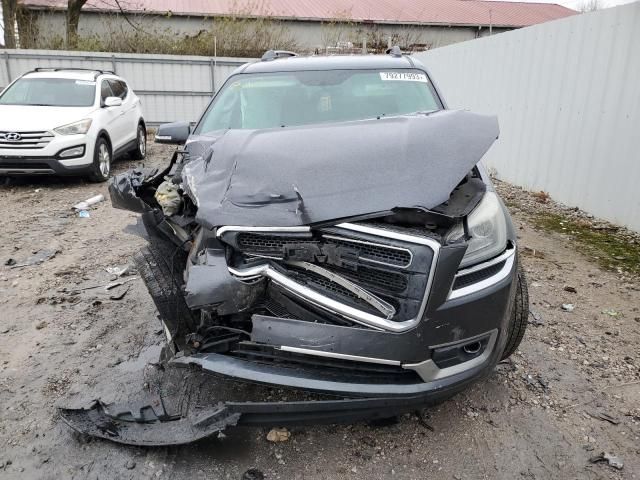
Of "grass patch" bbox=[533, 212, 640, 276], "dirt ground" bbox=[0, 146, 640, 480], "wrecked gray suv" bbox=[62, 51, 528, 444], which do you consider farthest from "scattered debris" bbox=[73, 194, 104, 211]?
"grass patch" bbox=[533, 212, 640, 276]

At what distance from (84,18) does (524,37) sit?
2036cm

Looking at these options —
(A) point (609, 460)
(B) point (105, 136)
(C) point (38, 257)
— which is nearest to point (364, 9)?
(B) point (105, 136)

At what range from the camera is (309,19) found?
75.9 feet

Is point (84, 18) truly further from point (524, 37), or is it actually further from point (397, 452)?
point (397, 452)

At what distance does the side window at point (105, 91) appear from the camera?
9.19 metres

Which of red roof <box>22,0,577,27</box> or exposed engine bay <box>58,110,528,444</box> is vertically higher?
red roof <box>22,0,577,27</box>

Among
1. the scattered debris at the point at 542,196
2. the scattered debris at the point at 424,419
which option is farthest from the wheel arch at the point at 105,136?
the scattered debris at the point at 424,419

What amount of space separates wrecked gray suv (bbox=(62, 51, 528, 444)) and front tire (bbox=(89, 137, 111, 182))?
6443 millimetres

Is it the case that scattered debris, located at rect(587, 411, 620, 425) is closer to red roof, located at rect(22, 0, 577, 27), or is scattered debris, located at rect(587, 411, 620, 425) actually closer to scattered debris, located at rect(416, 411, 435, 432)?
scattered debris, located at rect(416, 411, 435, 432)

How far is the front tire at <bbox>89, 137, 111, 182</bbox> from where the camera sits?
8286 mm

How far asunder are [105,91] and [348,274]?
29.1ft

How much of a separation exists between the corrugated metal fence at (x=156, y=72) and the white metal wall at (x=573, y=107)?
953 centimetres

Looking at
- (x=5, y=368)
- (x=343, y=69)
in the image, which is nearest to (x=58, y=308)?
(x=5, y=368)

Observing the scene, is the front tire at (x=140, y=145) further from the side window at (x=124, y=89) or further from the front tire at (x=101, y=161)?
the front tire at (x=101, y=161)
